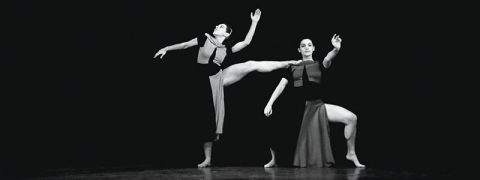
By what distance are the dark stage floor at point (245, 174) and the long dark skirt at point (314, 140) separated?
0.25 metres

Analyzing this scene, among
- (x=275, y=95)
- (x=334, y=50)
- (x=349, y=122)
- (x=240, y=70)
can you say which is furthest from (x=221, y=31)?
(x=349, y=122)

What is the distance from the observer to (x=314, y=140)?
5297 mm

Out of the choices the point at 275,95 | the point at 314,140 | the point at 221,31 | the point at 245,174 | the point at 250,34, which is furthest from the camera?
the point at 221,31

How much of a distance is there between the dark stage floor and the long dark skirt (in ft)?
0.81

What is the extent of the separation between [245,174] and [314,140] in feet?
3.02

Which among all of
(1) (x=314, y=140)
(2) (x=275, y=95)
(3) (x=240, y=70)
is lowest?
(1) (x=314, y=140)

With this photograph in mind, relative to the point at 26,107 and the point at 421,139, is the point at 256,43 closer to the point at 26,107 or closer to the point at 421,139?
the point at 421,139

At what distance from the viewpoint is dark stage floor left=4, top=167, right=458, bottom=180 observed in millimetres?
4355

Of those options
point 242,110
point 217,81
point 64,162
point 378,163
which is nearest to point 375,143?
point 378,163

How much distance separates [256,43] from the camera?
640 cm

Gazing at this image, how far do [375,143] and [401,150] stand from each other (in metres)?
0.26

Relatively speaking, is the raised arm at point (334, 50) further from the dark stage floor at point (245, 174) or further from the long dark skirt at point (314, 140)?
the dark stage floor at point (245, 174)

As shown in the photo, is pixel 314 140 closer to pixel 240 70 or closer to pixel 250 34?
pixel 240 70

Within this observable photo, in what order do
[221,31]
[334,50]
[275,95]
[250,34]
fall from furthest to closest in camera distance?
[221,31], [250,34], [275,95], [334,50]
